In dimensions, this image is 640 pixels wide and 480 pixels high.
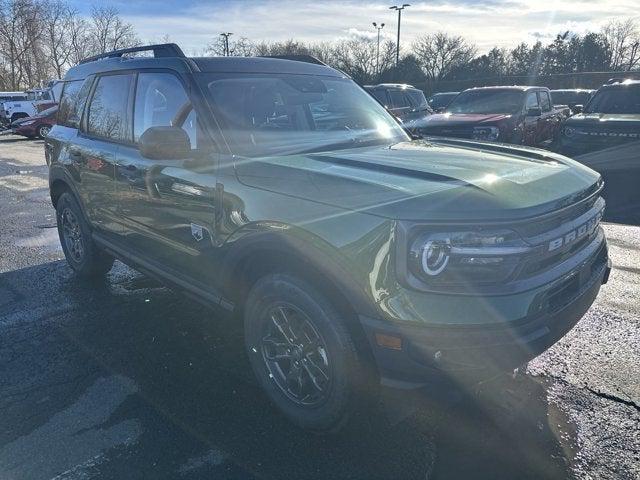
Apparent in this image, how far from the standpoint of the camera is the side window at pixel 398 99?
535 inches

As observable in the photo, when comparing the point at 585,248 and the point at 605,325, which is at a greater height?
the point at 585,248

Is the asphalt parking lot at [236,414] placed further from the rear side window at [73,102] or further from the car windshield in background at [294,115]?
the rear side window at [73,102]

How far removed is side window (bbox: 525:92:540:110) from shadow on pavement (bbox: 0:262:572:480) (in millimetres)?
9503

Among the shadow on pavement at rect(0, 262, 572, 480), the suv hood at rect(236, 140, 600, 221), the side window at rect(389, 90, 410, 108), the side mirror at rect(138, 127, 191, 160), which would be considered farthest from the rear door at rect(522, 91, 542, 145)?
the side mirror at rect(138, 127, 191, 160)

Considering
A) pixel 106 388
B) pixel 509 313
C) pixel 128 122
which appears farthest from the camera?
pixel 128 122

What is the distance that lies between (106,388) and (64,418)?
0.32 m

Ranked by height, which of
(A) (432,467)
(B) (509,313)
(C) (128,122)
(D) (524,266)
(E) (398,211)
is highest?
(C) (128,122)

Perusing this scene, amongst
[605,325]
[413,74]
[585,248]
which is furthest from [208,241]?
[413,74]

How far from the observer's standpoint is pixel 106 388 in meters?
3.24

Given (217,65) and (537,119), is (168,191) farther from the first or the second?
(537,119)

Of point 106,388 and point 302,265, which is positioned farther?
point 106,388

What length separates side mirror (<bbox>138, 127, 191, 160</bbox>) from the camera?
2893mm

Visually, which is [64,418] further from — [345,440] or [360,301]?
[360,301]

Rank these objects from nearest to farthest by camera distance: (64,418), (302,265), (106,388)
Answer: (302,265) < (64,418) < (106,388)
